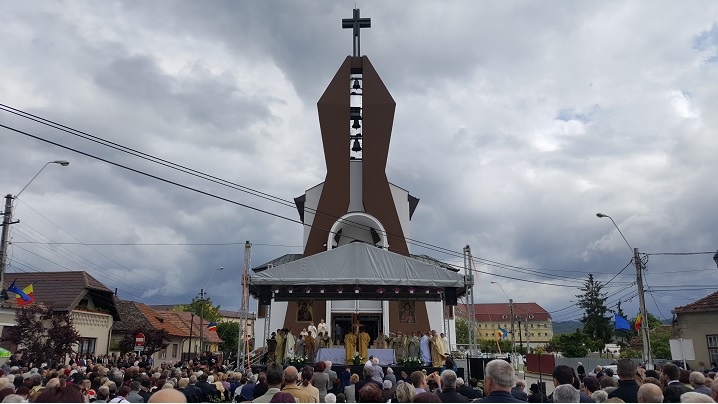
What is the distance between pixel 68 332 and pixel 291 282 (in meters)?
9.97

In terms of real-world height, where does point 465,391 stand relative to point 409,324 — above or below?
below

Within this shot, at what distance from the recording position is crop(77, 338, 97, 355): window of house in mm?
29327

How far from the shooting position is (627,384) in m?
5.99

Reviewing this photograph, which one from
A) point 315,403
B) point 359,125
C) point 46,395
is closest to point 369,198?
point 359,125

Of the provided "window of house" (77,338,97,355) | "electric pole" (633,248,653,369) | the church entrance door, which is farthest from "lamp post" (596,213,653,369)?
"window of house" (77,338,97,355)

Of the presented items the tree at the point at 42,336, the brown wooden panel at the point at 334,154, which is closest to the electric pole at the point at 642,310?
the brown wooden panel at the point at 334,154

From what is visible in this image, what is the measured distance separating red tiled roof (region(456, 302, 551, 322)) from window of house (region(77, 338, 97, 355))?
87512 mm

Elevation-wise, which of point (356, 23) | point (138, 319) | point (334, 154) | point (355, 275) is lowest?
point (138, 319)

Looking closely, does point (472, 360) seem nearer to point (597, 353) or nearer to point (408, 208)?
point (408, 208)

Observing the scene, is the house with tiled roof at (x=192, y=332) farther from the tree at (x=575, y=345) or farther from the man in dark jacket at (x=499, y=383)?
the man in dark jacket at (x=499, y=383)

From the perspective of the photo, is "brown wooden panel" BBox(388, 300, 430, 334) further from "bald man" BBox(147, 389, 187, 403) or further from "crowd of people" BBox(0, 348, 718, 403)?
"bald man" BBox(147, 389, 187, 403)

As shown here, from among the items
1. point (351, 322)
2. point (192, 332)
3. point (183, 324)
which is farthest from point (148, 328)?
point (351, 322)

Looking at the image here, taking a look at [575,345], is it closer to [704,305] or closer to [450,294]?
[704,305]

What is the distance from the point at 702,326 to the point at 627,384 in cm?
2369
